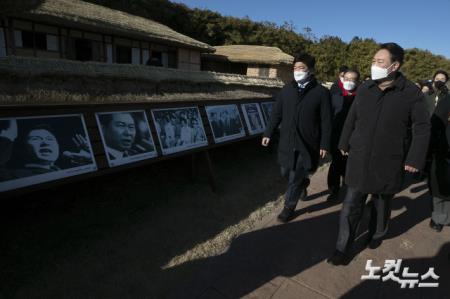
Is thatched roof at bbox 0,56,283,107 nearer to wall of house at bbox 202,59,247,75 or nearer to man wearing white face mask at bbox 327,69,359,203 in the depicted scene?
man wearing white face mask at bbox 327,69,359,203

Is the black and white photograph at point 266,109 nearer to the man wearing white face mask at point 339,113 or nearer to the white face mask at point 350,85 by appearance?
the man wearing white face mask at point 339,113

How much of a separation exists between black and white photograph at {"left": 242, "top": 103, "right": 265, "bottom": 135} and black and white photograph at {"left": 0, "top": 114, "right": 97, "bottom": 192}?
127 inches

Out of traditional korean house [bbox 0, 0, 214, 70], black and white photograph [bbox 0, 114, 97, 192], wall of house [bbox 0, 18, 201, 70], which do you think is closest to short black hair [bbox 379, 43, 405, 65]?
black and white photograph [bbox 0, 114, 97, 192]

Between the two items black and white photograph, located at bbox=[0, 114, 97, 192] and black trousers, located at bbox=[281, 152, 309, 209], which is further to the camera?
black trousers, located at bbox=[281, 152, 309, 209]

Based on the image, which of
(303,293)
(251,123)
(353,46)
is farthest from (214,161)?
(353,46)

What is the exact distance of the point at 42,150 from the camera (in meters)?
2.47

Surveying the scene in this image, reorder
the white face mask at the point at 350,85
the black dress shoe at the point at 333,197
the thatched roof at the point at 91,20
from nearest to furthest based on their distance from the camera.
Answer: the white face mask at the point at 350,85, the black dress shoe at the point at 333,197, the thatched roof at the point at 91,20

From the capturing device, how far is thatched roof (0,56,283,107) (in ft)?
9.19

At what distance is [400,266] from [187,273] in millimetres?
1989

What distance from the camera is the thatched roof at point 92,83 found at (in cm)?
280

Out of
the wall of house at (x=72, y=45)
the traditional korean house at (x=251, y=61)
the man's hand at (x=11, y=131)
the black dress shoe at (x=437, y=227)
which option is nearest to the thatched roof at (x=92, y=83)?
the man's hand at (x=11, y=131)

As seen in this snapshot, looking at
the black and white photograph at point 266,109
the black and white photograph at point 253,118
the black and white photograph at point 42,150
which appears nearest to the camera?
the black and white photograph at point 42,150

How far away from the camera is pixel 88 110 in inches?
113

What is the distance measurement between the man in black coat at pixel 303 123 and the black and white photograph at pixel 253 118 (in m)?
2.11
